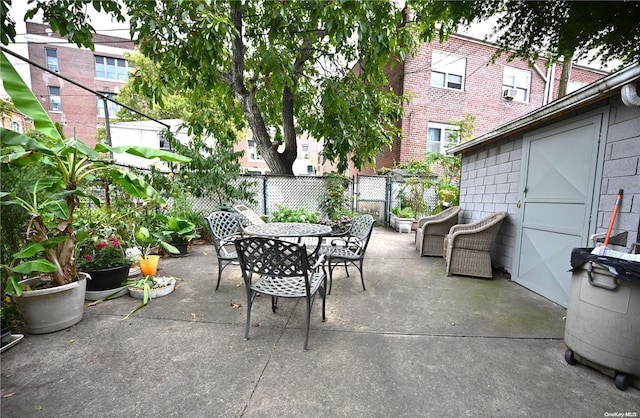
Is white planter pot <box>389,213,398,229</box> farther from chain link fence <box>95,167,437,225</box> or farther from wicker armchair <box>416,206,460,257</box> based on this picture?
wicker armchair <box>416,206,460,257</box>

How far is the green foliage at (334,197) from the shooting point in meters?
7.62

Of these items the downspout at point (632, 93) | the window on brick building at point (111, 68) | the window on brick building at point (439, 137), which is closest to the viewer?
the downspout at point (632, 93)

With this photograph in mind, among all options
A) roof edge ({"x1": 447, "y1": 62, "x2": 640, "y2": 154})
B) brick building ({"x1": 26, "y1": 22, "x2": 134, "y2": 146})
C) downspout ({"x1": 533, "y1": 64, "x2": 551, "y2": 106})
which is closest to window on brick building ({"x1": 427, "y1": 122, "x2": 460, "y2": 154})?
downspout ({"x1": 533, "y1": 64, "x2": 551, "y2": 106})

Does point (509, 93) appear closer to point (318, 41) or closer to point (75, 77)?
point (318, 41)

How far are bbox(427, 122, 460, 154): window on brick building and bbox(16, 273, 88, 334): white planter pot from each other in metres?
11.0

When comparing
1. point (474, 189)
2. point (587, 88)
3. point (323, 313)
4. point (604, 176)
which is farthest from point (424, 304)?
point (474, 189)

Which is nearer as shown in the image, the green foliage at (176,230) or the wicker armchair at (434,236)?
the green foliage at (176,230)

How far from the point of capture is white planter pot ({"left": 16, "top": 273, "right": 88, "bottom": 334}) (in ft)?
7.02

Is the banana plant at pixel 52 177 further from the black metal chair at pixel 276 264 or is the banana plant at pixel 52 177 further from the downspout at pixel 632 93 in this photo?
the downspout at pixel 632 93

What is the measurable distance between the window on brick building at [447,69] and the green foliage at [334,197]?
6202 millimetres

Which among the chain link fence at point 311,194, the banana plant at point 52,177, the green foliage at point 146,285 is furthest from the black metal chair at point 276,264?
the chain link fence at point 311,194

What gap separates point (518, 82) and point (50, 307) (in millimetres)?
15151

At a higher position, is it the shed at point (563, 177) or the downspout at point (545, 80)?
the downspout at point (545, 80)

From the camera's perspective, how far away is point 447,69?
1015 cm
